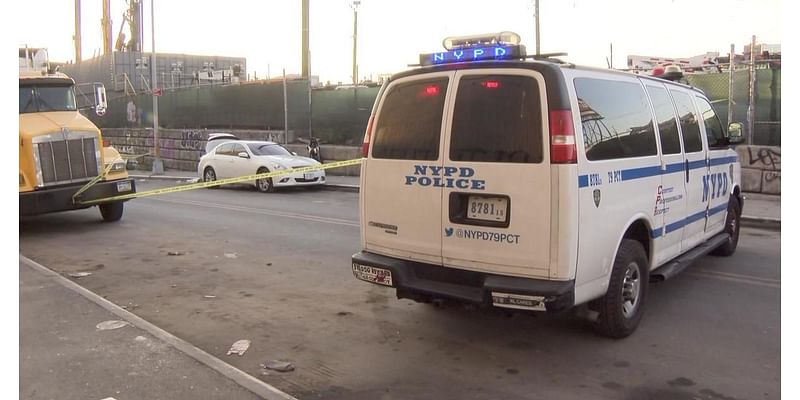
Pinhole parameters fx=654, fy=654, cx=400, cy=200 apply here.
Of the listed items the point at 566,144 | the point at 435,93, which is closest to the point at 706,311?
the point at 566,144

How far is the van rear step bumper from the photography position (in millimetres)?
4406

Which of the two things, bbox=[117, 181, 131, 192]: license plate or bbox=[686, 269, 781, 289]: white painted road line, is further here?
bbox=[117, 181, 131, 192]: license plate

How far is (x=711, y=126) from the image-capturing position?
6.86m

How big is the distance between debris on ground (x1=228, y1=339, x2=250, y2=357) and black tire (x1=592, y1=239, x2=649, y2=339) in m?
2.73

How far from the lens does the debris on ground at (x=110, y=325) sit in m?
5.27

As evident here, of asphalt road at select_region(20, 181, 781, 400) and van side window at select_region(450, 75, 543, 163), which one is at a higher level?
van side window at select_region(450, 75, 543, 163)

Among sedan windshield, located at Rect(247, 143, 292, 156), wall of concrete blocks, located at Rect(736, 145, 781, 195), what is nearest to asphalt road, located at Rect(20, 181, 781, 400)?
wall of concrete blocks, located at Rect(736, 145, 781, 195)

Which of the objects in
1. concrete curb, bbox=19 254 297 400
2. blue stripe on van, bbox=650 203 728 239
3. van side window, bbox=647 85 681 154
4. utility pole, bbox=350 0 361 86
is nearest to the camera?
concrete curb, bbox=19 254 297 400

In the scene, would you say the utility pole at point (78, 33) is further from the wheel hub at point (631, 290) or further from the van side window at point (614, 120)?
the wheel hub at point (631, 290)

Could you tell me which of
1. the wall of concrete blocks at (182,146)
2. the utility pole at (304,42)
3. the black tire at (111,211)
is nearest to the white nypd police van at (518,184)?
the black tire at (111,211)

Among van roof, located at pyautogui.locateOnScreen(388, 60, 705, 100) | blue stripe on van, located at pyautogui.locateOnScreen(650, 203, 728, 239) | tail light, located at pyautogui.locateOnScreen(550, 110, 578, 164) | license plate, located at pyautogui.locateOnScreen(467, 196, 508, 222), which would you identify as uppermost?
van roof, located at pyautogui.locateOnScreen(388, 60, 705, 100)

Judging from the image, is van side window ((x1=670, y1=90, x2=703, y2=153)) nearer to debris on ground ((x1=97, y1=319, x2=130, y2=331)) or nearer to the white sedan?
debris on ground ((x1=97, y1=319, x2=130, y2=331))

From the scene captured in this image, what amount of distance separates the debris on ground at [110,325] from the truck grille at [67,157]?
6.35 meters

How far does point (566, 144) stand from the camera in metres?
4.39
